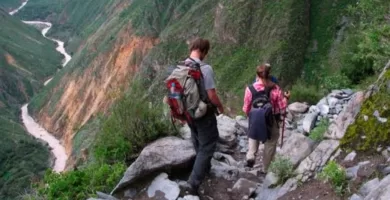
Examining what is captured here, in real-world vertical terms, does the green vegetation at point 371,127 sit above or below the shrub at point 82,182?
above

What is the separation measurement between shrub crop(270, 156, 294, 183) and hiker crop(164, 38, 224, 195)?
0.95 metres

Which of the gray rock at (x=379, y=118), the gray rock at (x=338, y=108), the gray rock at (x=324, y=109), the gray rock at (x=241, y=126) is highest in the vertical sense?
the gray rock at (x=379, y=118)

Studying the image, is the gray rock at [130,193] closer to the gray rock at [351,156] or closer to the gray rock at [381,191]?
the gray rock at [351,156]

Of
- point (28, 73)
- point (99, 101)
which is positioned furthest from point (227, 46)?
point (28, 73)

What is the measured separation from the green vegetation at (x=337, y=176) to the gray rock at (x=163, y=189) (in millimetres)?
2233

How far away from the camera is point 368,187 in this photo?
17.1ft

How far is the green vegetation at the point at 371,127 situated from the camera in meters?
5.69

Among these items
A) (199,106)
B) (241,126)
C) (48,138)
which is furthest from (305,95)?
(48,138)

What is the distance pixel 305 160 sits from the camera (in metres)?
6.56

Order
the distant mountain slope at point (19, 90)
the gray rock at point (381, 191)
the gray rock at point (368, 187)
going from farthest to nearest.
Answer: the distant mountain slope at point (19, 90) → the gray rock at point (368, 187) → the gray rock at point (381, 191)

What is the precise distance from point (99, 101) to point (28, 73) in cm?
5523

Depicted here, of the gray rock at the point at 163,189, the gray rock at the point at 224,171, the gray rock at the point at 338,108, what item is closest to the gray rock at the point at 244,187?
the gray rock at the point at 224,171

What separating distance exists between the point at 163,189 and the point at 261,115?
5.68ft

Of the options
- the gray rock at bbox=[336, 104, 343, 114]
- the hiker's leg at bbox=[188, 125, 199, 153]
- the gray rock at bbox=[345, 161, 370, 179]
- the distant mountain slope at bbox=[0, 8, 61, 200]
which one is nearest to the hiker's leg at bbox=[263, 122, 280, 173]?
the hiker's leg at bbox=[188, 125, 199, 153]
